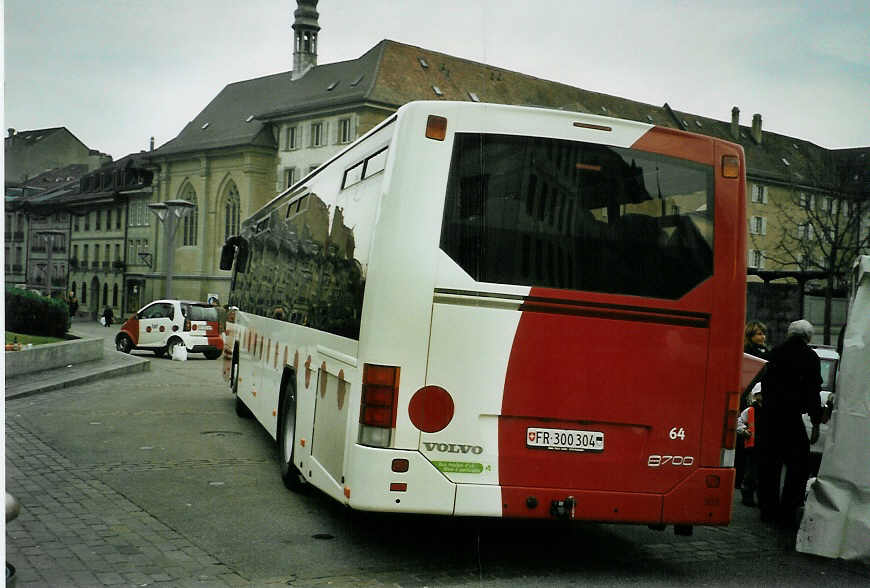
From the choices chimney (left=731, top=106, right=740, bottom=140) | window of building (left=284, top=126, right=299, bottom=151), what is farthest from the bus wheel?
chimney (left=731, top=106, right=740, bottom=140)

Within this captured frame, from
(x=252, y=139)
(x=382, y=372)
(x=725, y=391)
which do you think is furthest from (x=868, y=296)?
(x=252, y=139)

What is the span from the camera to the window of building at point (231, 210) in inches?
2990

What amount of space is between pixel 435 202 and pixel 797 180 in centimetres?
4020

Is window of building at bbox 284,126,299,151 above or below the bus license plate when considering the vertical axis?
above

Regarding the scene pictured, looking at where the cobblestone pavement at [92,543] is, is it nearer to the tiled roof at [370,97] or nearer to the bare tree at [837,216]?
the bare tree at [837,216]

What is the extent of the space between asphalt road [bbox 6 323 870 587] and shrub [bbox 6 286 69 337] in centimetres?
1457

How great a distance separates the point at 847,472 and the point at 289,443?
15.2 ft

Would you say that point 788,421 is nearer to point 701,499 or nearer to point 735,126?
point 701,499

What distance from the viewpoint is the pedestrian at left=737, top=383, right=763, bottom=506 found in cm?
1026

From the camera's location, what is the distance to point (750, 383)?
420 inches

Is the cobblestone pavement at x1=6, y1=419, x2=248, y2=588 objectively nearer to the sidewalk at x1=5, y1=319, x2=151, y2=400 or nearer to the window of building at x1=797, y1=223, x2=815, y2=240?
the sidewalk at x1=5, y1=319, x2=151, y2=400

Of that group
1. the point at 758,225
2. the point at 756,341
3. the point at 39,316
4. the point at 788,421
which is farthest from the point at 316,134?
the point at 788,421

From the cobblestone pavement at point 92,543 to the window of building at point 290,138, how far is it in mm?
63855

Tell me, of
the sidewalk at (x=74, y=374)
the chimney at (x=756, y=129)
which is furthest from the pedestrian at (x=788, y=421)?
the chimney at (x=756, y=129)
